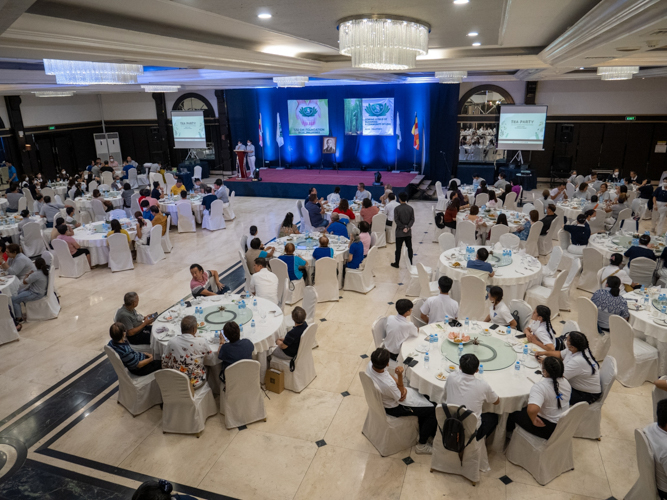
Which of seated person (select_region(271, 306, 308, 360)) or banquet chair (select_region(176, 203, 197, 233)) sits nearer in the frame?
seated person (select_region(271, 306, 308, 360))

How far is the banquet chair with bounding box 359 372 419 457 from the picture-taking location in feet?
13.5

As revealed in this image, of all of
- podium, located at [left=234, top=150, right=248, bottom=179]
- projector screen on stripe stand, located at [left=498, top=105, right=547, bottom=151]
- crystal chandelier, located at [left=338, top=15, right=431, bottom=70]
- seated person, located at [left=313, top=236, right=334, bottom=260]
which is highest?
crystal chandelier, located at [left=338, top=15, right=431, bottom=70]

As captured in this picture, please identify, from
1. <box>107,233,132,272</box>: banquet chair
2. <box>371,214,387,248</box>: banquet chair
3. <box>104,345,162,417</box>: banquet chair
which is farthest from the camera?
<box>371,214,387,248</box>: banquet chair

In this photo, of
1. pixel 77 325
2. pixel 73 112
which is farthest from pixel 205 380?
pixel 73 112

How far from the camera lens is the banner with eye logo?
18.5 m

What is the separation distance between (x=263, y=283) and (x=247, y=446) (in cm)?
221

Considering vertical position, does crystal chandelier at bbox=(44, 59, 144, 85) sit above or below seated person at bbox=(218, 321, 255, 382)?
above

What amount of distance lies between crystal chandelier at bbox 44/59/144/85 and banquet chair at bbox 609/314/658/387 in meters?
6.62

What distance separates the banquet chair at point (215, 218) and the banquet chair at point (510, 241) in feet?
23.2

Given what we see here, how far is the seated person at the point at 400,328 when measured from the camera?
15.7 ft

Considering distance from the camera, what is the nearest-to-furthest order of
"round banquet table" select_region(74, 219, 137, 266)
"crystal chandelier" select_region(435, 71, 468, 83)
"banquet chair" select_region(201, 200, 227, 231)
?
"round banquet table" select_region(74, 219, 137, 266)
"crystal chandelier" select_region(435, 71, 468, 83)
"banquet chair" select_region(201, 200, 227, 231)

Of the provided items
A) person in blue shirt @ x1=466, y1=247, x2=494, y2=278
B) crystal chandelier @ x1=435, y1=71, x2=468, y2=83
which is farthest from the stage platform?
person in blue shirt @ x1=466, y1=247, x2=494, y2=278

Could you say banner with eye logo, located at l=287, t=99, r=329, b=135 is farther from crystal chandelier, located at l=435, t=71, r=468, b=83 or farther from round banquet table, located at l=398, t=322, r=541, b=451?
round banquet table, located at l=398, t=322, r=541, b=451

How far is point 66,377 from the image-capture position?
5.62 m
